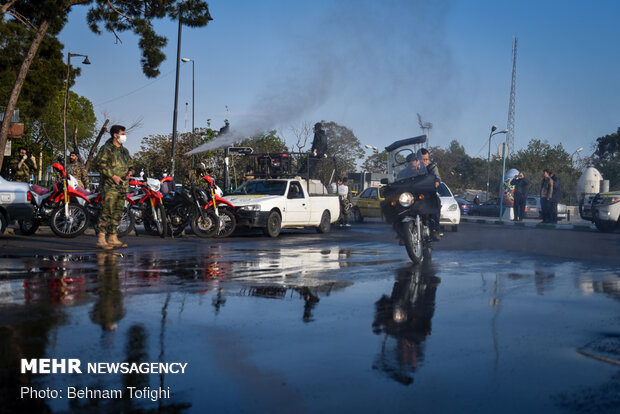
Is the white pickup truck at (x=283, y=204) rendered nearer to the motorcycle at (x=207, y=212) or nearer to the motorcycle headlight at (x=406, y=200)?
the motorcycle at (x=207, y=212)

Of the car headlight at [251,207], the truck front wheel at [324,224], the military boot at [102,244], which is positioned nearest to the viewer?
the military boot at [102,244]

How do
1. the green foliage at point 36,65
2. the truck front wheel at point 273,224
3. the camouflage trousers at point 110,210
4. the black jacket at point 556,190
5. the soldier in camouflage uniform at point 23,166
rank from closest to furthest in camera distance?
1. the camouflage trousers at point 110,210
2. the truck front wheel at point 273,224
3. the soldier in camouflage uniform at point 23,166
4. the black jacket at point 556,190
5. the green foliage at point 36,65

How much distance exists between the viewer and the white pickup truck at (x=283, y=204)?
16406 millimetres

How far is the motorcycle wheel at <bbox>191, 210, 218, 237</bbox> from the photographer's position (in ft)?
51.8

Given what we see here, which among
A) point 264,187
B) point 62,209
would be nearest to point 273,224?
point 264,187

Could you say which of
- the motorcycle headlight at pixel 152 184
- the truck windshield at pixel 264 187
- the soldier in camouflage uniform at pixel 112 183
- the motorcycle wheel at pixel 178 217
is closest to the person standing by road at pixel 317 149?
the truck windshield at pixel 264 187

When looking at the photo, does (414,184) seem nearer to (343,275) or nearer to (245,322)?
(343,275)

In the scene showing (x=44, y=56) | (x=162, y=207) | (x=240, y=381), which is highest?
(x=44, y=56)

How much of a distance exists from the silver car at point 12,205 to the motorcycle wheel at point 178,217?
3.05 m

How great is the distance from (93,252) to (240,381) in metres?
7.66

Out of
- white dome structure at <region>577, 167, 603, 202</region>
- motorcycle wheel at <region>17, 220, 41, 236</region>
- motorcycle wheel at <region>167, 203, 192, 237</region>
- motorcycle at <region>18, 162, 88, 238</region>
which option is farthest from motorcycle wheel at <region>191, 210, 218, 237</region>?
white dome structure at <region>577, 167, 603, 202</region>

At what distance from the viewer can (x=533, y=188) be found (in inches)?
2945

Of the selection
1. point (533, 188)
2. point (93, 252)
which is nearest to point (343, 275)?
point (93, 252)

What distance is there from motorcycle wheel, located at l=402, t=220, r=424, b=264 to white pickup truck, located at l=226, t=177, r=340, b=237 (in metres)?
6.64
